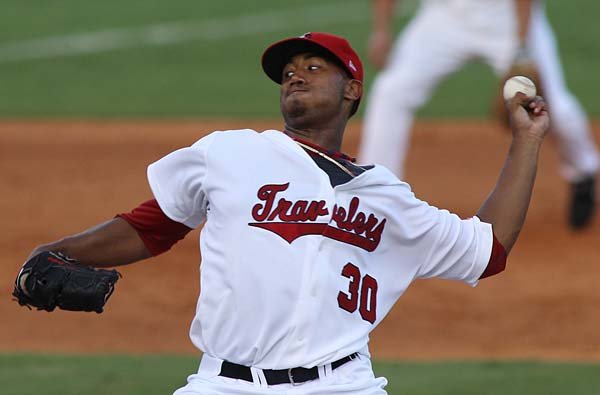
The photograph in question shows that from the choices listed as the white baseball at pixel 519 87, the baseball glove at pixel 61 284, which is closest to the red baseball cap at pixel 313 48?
the white baseball at pixel 519 87

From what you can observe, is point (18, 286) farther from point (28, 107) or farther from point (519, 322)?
point (28, 107)

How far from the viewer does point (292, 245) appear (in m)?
3.62

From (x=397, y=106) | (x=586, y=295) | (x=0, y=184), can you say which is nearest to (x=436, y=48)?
(x=397, y=106)

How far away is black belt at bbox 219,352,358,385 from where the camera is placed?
3611 mm

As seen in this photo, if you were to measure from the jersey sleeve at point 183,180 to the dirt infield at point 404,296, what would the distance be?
2929 millimetres

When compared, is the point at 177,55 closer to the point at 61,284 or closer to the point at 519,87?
the point at 519,87

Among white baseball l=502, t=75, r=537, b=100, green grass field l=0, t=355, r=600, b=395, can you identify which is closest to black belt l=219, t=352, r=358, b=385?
white baseball l=502, t=75, r=537, b=100

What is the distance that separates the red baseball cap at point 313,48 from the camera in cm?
380

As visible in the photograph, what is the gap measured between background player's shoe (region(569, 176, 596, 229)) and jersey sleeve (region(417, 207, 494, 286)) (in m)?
4.92

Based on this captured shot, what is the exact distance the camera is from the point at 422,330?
22.9 feet

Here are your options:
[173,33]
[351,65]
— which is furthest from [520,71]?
[173,33]

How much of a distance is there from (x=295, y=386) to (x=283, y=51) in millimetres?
987

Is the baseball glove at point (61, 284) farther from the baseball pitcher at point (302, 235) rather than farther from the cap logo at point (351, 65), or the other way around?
the cap logo at point (351, 65)

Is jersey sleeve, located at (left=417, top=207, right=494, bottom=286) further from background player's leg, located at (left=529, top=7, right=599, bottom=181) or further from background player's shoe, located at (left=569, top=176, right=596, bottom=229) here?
background player's shoe, located at (left=569, top=176, right=596, bottom=229)
